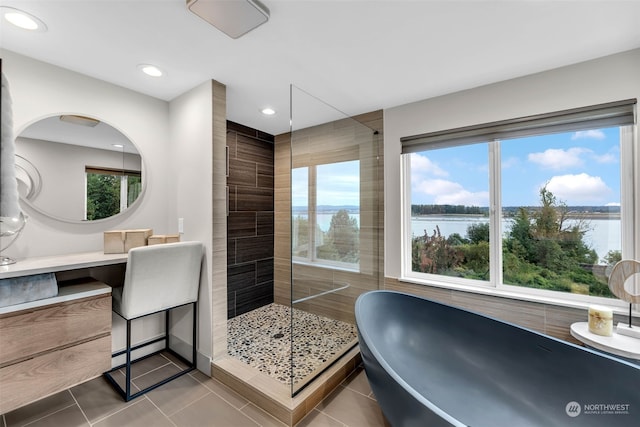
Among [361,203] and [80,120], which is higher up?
[80,120]

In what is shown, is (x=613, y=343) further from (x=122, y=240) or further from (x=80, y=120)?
(x=80, y=120)

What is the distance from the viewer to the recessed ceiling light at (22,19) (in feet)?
4.61

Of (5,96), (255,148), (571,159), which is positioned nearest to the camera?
(5,96)

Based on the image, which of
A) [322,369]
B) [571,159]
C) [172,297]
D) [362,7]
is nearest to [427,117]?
[571,159]

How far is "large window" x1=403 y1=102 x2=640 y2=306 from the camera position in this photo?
6.29 feet

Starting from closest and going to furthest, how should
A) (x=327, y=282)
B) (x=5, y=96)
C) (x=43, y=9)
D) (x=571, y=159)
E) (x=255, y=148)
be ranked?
1. (x=5, y=96)
2. (x=43, y=9)
3. (x=571, y=159)
4. (x=327, y=282)
5. (x=255, y=148)

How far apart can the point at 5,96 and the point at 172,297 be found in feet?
4.88

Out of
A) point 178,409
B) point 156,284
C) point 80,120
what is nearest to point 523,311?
point 178,409

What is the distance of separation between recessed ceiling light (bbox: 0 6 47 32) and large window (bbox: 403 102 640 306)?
2.75 meters

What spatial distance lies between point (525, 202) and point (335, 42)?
1.97m

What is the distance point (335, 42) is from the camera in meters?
1.71

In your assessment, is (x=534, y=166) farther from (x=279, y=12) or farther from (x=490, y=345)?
(x=279, y=12)

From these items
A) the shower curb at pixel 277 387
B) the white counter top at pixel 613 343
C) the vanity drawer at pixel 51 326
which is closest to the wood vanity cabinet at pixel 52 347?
the vanity drawer at pixel 51 326

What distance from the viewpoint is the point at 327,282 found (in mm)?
2439
